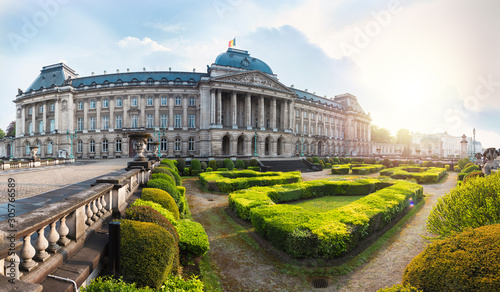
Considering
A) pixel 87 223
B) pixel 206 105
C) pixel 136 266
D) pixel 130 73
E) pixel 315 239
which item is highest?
pixel 130 73

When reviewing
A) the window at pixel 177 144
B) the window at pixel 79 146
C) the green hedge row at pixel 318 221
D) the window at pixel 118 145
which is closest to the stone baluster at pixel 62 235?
the green hedge row at pixel 318 221

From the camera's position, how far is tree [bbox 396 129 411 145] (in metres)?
99.4

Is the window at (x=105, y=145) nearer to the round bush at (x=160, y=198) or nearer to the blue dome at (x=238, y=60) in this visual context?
the blue dome at (x=238, y=60)

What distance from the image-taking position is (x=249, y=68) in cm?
4700

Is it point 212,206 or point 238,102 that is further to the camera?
point 238,102

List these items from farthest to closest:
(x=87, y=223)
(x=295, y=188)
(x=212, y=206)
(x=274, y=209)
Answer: (x=295, y=188) < (x=212, y=206) < (x=274, y=209) < (x=87, y=223)

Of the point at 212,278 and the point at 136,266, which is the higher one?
the point at 136,266

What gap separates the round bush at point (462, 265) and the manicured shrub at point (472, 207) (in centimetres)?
189

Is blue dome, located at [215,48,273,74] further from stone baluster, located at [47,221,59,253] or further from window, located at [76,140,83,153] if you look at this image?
stone baluster, located at [47,221,59,253]

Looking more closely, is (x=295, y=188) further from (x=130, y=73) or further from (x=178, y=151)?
(x=130, y=73)

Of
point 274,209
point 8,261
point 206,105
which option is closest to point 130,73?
point 206,105

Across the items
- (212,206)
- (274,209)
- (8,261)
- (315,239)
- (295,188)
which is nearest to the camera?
(8,261)

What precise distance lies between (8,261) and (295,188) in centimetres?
1337

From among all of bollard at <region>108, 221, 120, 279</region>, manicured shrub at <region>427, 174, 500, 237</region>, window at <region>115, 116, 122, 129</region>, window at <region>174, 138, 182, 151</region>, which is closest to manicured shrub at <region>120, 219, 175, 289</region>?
bollard at <region>108, 221, 120, 279</region>
